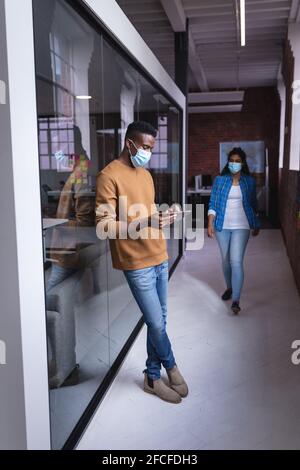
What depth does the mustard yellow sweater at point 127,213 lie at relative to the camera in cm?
213

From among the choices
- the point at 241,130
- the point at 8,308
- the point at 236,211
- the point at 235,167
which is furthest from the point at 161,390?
the point at 241,130

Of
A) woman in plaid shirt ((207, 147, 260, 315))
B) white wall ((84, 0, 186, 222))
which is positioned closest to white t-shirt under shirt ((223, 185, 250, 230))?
woman in plaid shirt ((207, 147, 260, 315))

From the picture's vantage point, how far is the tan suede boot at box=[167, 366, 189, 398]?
8.48 feet

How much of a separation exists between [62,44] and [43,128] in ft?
2.59

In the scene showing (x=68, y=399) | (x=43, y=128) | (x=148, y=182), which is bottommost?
(x=68, y=399)

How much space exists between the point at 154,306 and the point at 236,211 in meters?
1.76

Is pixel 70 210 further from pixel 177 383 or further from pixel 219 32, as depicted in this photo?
pixel 219 32

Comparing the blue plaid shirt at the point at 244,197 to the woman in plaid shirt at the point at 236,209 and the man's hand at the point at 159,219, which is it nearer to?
the woman in plaid shirt at the point at 236,209

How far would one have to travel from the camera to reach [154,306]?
2.38 meters

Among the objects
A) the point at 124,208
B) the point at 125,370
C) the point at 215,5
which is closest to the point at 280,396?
the point at 125,370

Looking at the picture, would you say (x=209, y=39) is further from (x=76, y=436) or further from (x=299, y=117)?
(x=76, y=436)

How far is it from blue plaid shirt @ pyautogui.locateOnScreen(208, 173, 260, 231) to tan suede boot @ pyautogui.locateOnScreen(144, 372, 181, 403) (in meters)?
1.74

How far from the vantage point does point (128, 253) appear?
2.29 meters

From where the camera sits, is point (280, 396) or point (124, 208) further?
point (280, 396)
